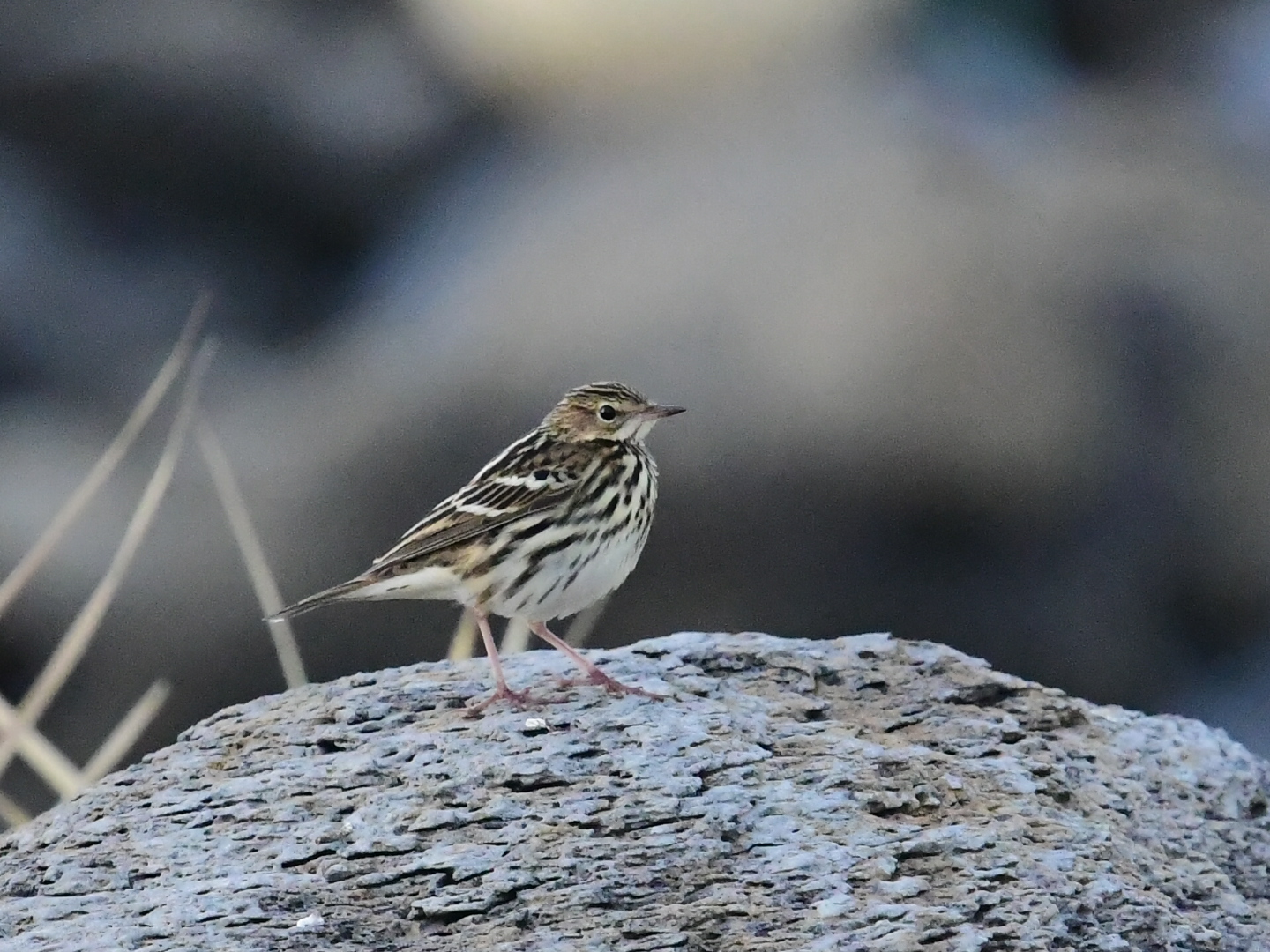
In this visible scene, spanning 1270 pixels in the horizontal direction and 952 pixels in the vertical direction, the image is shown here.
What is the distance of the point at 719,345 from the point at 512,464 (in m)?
2.52

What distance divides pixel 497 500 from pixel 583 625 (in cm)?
99

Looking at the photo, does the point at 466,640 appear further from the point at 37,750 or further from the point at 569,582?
the point at 37,750

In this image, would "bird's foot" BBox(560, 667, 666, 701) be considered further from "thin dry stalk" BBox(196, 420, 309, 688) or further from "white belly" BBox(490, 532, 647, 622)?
"thin dry stalk" BBox(196, 420, 309, 688)

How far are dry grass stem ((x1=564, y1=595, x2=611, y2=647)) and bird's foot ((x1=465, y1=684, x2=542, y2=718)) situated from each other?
670 millimetres

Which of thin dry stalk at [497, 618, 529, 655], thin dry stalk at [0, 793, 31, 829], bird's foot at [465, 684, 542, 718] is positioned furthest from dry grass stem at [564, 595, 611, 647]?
thin dry stalk at [0, 793, 31, 829]

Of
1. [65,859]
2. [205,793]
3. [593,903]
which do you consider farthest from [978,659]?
[65,859]

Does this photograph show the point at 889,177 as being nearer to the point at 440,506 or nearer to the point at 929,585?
the point at 929,585

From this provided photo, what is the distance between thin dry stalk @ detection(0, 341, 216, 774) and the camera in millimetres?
5148

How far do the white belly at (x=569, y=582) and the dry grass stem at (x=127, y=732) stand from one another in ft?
4.45

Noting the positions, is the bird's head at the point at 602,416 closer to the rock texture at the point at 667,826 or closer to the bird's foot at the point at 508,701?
the rock texture at the point at 667,826

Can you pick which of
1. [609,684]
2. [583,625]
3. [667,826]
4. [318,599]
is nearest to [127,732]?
[583,625]

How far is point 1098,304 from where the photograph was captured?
6.91 metres

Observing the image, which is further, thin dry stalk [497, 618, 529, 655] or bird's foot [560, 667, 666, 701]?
thin dry stalk [497, 618, 529, 655]

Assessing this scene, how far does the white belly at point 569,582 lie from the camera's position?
393 centimetres
